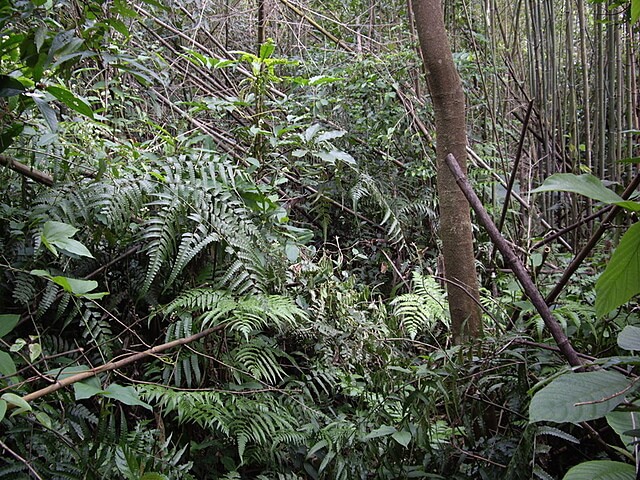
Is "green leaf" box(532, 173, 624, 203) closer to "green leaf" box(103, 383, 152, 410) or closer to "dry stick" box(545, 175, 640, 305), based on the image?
"dry stick" box(545, 175, 640, 305)

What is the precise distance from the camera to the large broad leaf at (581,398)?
1.74 feet

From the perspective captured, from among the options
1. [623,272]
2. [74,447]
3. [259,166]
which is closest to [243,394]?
[74,447]

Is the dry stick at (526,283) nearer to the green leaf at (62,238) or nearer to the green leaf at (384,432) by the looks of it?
the green leaf at (384,432)

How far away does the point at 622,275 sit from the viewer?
1.87 ft

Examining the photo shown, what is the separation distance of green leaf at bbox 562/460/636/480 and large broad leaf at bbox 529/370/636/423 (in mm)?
52

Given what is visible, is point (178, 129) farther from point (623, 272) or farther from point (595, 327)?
point (623, 272)

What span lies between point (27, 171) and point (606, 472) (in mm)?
1707

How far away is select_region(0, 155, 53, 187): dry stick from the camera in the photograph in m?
1.59

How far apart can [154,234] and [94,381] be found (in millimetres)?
561

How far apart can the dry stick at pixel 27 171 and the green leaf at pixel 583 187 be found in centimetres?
157

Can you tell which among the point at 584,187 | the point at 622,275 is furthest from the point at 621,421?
the point at 584,187

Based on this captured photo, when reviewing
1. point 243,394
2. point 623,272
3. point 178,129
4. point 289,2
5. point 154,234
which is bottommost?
point 243,394

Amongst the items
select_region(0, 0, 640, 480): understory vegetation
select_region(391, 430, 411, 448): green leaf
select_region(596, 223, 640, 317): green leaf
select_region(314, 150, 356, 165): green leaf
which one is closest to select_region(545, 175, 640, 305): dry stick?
select_region(0, 0, 640, 480): understory vegetation

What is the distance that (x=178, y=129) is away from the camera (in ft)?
8.77
